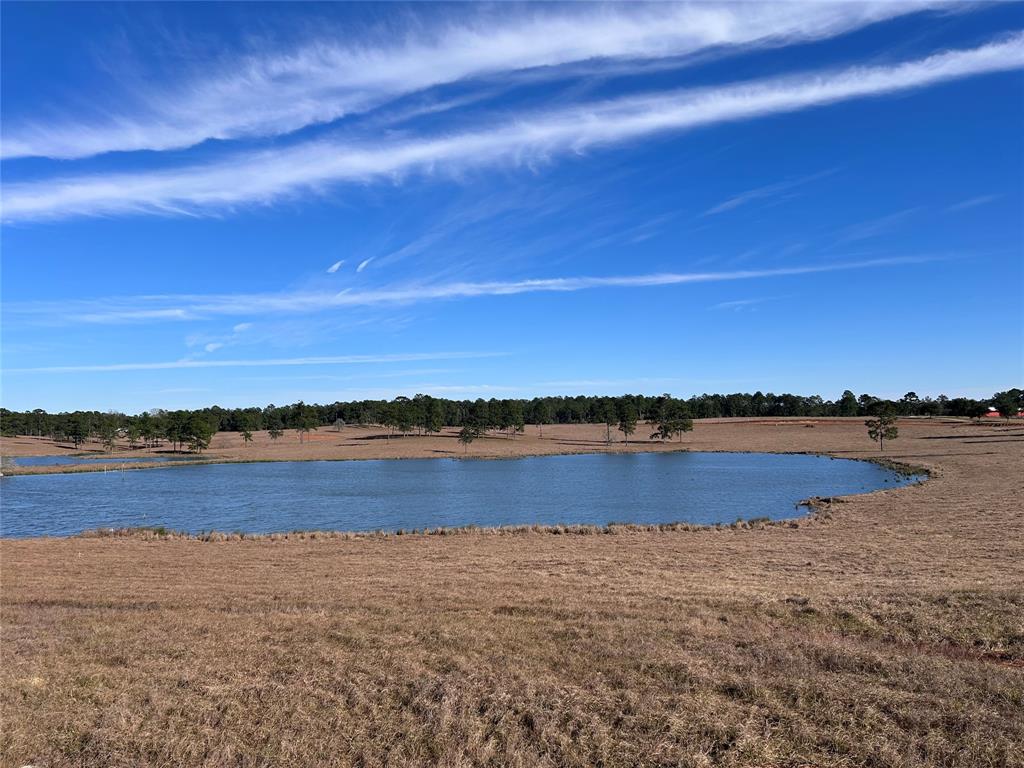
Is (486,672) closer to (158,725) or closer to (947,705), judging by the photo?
(158,725)

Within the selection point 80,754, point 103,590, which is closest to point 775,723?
point 80,754

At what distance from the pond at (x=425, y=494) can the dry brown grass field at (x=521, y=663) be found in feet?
68.6

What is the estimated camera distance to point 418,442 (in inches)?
5497

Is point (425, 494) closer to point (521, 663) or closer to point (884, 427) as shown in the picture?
point (521, 663)

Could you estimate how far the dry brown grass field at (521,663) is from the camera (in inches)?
306

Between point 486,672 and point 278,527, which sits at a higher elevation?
point 486,672

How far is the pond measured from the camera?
43219 millimetres

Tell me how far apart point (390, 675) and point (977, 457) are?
82566mm

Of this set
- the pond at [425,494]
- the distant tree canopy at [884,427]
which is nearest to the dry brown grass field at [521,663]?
the pond at [425,494]

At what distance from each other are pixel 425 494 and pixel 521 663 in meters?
49.9

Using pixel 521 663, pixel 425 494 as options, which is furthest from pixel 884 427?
pixel 521 663

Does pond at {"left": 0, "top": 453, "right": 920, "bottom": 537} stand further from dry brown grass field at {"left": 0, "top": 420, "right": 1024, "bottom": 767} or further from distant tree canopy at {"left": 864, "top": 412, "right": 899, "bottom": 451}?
dry brown grass field at {"left": 0, "top": 420, "right": 1024, "bottom": 767}

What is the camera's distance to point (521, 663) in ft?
34.3

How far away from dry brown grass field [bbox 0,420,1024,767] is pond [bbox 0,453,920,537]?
68.6 ft
